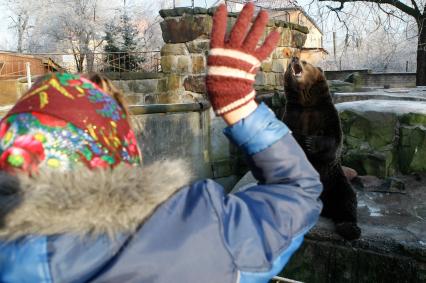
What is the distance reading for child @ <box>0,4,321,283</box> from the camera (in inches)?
34.2

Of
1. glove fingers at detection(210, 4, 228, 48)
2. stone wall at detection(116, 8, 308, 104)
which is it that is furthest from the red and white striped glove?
stone wall at detection(116, 8, 308, 104)

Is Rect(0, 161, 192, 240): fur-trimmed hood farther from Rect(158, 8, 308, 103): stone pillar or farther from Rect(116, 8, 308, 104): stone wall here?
Rect(158, 8, 308, 103): stone pillar

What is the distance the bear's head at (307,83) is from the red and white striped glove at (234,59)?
2.05 metres

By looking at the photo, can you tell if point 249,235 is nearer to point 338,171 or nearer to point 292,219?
point 292,219

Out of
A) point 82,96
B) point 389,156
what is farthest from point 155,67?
point 82,96

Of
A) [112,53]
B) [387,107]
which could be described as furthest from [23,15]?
[387,107]

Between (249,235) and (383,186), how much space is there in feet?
11.6

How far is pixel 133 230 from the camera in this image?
2.97 ft

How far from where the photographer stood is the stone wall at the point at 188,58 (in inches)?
207

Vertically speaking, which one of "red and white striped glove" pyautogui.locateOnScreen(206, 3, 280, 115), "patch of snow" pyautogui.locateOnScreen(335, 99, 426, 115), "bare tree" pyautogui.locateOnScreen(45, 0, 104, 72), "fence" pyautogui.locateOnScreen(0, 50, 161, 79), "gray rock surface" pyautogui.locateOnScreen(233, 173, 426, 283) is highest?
"bare tree" pyautogui.locateOnScreen(45, 0, 104, 72)

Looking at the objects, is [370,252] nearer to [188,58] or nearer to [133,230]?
[133,230]

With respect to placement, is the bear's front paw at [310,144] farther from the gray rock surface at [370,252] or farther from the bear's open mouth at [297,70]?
the gray rock surface at [370,252]

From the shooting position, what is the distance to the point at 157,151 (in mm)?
4617

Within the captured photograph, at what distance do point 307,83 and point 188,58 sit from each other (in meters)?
2.60
